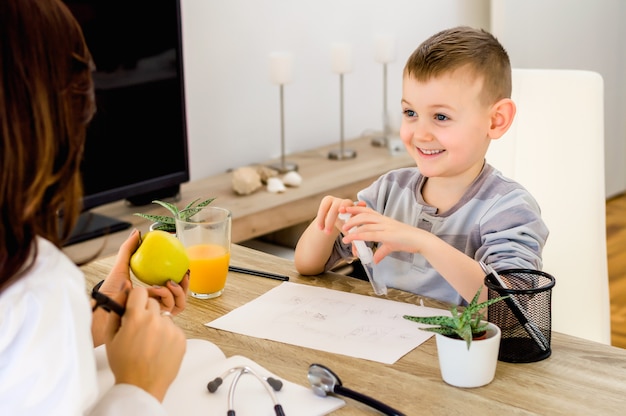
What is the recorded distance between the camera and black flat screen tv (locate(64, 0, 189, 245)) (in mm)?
2357

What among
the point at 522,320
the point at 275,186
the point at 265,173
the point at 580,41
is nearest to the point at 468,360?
the point at 522,320

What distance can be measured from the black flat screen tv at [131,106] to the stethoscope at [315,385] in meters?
1.35

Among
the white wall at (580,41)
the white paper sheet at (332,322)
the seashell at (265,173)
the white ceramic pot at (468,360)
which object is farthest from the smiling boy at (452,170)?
the white wall at (580,41)

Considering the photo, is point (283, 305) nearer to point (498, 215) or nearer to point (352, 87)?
point (498, 215)

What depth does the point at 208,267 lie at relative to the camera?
1367 mm

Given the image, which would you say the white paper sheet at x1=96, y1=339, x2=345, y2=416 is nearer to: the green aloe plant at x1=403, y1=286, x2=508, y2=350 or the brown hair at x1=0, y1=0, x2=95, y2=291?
the green aloe plant at x1=403, y1=286, x2=508, y2=350

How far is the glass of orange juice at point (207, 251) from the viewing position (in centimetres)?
137

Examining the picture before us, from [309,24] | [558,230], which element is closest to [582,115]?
[558,230]

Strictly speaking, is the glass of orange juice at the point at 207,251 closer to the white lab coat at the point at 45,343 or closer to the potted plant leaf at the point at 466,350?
the potted plant leaf at the point at 466,350

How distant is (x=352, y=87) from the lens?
3.56 m

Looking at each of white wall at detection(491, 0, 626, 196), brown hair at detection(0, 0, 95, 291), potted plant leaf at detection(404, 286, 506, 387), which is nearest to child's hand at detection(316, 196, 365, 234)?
potted plant leaf at detection(404, 286, 506, 387)

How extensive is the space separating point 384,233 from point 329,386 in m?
0.32

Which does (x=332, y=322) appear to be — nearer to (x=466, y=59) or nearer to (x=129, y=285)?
(x=129, y=285)

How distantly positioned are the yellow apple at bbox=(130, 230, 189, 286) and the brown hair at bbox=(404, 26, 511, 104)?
0.55 meters
